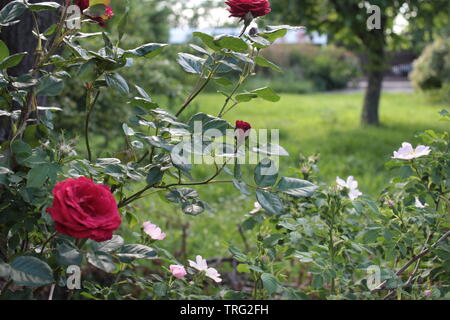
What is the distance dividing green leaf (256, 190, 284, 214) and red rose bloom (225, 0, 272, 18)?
36cm

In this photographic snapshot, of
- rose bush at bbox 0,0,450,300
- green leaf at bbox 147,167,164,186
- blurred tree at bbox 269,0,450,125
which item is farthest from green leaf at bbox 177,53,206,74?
blurred tree at bbox 269,0,450,125

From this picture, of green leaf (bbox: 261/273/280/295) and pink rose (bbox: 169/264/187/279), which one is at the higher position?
green leaf (bbox: 261/273/280/295)

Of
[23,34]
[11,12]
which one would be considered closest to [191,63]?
[11,12]

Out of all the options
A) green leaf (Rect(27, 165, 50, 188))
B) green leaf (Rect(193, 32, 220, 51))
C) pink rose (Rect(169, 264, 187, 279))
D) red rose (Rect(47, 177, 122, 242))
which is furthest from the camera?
pink rose (Rect(169, 264, 187, 279))

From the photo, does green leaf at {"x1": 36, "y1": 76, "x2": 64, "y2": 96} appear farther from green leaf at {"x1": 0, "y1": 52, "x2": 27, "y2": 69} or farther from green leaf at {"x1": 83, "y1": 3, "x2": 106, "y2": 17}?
green leaf at {"x1": 83, "y1": 3, "x2": 106, "y2": 17}

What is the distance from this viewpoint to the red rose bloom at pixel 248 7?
107cm

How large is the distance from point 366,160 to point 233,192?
1.51 meters

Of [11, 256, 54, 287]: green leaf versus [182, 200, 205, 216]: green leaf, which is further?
[182, 200, 205, 216]: green leaf

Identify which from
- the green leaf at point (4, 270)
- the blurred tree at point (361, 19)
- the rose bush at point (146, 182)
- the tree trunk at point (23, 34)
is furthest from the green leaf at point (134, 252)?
the blurred tree at point (361, 19)

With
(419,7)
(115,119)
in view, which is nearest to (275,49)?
(419,7)

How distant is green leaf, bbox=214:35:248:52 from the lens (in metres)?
0.98

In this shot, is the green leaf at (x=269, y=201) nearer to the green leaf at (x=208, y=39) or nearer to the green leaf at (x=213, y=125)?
the green leaf at (x=213, y=125)

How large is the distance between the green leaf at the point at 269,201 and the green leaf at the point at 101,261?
0.97 ft

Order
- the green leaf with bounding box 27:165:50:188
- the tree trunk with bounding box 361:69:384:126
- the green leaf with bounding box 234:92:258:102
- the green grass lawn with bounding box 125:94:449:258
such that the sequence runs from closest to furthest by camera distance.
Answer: the green leaf with bounding box 27:165:50:188 → the green leaf with bounding box 234:92:258:102 → the green grass lawn with bounding box 125:94:449:258 → the tree trunk with bounding box 361:69:384:126
